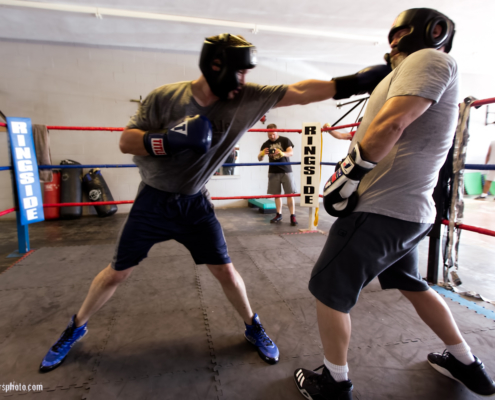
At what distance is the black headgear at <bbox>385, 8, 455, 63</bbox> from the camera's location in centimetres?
85

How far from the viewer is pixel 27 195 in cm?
230

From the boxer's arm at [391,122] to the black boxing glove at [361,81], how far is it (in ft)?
0.90

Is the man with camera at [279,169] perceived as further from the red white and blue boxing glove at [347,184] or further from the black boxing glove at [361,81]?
the red white and blue boxing glove at [347,184]

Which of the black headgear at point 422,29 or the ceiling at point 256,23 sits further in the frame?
the ceiling at point 256,23

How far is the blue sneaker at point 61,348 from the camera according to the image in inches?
43.3

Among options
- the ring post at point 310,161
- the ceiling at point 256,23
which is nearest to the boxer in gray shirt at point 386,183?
the ring post at point 310,161

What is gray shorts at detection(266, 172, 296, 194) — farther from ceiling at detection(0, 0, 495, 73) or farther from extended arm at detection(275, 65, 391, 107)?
extended arm at detection(275, 65, 391, 107)

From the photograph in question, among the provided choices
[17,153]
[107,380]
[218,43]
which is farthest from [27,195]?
[218,43]

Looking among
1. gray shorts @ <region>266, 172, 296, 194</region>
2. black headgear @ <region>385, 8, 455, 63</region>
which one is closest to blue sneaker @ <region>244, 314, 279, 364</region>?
black headgear @ <region>385, 8, 455, 63</region>

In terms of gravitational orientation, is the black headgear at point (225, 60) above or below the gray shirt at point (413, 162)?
above

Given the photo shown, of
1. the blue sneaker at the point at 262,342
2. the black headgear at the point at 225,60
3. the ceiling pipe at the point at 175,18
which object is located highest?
the ceiling pipe at the point at 175,18

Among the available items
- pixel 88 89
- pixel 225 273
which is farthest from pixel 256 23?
pixel 225 273

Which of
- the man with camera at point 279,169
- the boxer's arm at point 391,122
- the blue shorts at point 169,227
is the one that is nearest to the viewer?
the boxer's arm at point 391,122

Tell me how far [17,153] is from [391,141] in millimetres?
2582
